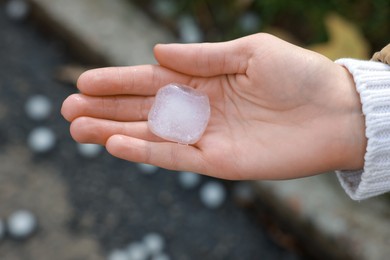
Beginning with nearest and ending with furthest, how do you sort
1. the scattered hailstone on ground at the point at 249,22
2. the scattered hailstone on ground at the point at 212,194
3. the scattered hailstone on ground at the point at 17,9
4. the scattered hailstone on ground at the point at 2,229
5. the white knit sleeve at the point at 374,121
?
the white knit sleeve at the point at 374,121 → the scattered hailstone on ground at the point at 2,229 → the scattered hailstone on ground at the point at 212,194 → the scattered hailstone on ground at the point at 249,22 → the scattered hailstone on ground at the point at 17,9

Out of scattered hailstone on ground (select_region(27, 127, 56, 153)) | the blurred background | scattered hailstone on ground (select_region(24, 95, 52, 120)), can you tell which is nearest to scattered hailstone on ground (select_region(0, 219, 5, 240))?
the blurred background

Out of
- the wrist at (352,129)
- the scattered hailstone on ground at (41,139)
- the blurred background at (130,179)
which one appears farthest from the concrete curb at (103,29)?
the wrist at (352,129)

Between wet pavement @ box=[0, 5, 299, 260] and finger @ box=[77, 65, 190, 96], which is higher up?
finger @ box=[77, 65, 190, 96]

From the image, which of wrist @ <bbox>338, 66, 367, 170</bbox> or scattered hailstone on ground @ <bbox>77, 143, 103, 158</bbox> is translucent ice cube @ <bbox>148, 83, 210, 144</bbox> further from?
scattered hailstone on ground @ <bbox>77, 143, 103, 158</bbox>

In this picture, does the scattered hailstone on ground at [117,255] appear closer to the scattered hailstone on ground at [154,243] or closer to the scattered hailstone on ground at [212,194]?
the scattered hailstone on ground at [154,243]

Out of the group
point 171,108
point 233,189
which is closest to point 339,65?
point 171,108

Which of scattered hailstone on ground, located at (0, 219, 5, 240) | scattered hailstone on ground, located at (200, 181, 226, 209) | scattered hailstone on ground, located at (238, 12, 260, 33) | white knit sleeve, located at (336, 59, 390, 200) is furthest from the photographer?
scattered hailstone on ground, located at (238, 12, 260, 33)
